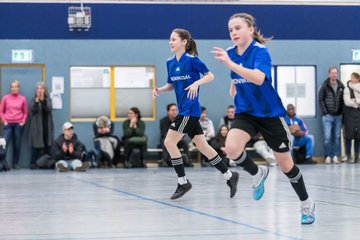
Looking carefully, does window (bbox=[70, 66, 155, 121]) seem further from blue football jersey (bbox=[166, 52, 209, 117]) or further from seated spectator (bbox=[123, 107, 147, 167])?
blue football jersey (bbox=[166, 52, 209, 117])

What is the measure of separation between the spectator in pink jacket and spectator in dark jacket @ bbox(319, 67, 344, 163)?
25.7 ft

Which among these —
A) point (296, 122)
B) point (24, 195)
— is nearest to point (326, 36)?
point (296, 122)

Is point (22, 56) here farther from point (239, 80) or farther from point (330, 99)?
point (239, 80)

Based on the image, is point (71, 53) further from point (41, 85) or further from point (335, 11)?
point (335, 11)

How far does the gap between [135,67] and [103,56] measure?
2.99 ft

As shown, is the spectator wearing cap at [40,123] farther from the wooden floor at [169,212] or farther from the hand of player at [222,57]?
the hand of player at [222,57]

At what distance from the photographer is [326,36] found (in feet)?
71.4

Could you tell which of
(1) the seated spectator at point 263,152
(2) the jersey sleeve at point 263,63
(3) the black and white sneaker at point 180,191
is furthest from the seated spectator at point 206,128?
(2) the jersey sleeve at point 263,63

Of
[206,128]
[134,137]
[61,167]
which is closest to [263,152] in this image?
[206,128]

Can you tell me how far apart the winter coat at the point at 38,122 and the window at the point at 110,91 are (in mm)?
1019

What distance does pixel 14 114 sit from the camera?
19.0 m

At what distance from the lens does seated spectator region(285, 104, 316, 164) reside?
19750mm

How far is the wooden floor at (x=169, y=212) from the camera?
5.83 m

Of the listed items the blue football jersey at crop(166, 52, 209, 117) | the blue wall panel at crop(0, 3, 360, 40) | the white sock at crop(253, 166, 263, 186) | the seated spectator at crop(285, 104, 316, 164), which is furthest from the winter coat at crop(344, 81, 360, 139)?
the white sock at crop(253, 166, 263, 186)
